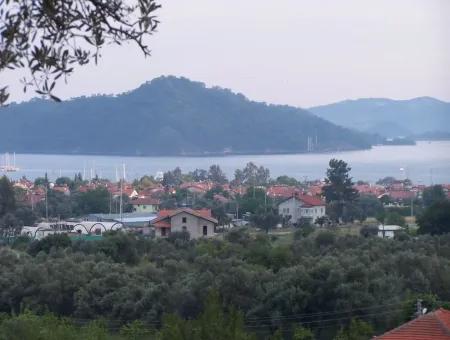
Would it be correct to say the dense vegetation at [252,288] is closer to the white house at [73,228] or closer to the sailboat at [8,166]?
the white house at [73,228]

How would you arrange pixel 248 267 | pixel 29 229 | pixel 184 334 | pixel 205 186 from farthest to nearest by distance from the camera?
1. pixel 205 186
2. pixel 29 229
3. pixel 248 267
4. pixel 184 334

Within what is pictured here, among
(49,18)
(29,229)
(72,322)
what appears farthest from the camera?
(29,229)

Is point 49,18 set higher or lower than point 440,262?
higher

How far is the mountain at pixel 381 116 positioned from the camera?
5218 inches

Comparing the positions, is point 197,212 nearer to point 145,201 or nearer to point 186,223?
point 186,223

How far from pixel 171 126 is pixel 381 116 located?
63.6 m

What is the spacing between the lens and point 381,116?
146 metres

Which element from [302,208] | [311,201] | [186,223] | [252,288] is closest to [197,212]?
[186,223]

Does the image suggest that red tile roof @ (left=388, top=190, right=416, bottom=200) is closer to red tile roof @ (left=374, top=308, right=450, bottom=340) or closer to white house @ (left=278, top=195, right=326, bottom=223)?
white house @ (left=278, top=195, right=326, bottom=223)

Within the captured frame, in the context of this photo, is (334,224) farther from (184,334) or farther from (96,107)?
(96,107)

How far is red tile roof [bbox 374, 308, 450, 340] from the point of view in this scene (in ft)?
26.4

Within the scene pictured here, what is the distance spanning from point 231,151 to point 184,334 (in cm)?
8742

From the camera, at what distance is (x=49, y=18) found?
277 cm

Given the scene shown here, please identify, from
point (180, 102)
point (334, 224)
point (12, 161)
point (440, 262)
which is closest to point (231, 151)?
point (180, 102)
